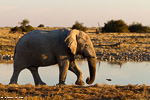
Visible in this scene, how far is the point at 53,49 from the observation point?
10945 mm

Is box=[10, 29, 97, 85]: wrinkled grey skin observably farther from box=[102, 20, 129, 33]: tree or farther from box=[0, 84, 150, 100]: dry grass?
box=[102, 20, 129, 33]: tree

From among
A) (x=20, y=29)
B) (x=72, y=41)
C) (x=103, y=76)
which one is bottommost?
(x=103, y=76)

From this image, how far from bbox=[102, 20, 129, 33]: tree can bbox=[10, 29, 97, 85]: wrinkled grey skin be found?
131 feet

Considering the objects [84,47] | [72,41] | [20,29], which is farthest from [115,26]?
[72,41]

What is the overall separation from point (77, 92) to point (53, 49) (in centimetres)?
246

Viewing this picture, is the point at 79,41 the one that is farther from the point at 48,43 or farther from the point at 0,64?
the point at 0,64

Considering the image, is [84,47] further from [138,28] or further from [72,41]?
[138,28]

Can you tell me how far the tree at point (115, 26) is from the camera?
51.1m

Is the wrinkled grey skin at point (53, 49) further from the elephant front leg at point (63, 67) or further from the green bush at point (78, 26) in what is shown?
the green bush at point (78, 26)

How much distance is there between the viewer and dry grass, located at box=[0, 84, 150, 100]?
330 inches

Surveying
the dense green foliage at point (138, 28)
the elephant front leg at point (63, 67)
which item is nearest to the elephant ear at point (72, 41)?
the elephant front leg at point (63, 67)

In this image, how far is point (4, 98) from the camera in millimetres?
8219

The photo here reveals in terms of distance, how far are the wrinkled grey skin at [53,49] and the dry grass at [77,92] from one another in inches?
65.4

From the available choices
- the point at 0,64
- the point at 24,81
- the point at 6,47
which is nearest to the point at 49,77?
the point at 24,81
